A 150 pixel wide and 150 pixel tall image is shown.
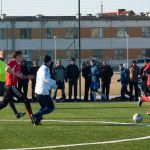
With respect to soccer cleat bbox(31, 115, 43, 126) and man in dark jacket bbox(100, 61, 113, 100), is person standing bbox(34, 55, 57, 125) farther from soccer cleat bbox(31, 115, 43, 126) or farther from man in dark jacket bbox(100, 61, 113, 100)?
man in dark jacket bbox(100, 61, 113, 100)

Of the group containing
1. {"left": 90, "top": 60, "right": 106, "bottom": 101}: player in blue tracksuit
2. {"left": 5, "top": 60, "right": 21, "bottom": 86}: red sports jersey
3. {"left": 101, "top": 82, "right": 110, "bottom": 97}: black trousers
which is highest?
{"left": 5, "top": 60, "right": 21, "bottom": 86}: red sports jersey

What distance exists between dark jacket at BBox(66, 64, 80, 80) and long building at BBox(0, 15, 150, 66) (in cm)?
4616

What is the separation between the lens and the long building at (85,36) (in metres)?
81.0

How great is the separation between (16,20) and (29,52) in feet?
25.5

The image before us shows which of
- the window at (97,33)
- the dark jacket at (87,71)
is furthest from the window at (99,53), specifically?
the dark jacket at (87,71)

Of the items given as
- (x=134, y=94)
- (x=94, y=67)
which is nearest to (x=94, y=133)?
(x=94, y=67)

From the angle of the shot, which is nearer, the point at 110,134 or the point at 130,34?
the point at 110,134

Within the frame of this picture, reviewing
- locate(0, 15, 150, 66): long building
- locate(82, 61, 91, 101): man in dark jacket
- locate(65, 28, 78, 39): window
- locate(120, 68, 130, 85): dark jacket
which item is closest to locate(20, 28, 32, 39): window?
locate(0, 15, 150, 66): long building

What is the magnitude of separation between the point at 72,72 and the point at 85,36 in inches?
2094

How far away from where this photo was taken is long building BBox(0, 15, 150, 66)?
3189 inches

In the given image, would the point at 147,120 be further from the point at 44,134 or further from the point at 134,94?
the point at 134,94

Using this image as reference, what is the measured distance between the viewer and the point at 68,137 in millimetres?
15102

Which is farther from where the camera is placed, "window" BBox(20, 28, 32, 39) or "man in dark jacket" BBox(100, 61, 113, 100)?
"window" BBox(20, 28, 32, 39)

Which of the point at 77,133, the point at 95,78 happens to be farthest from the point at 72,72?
the point at 77,133
